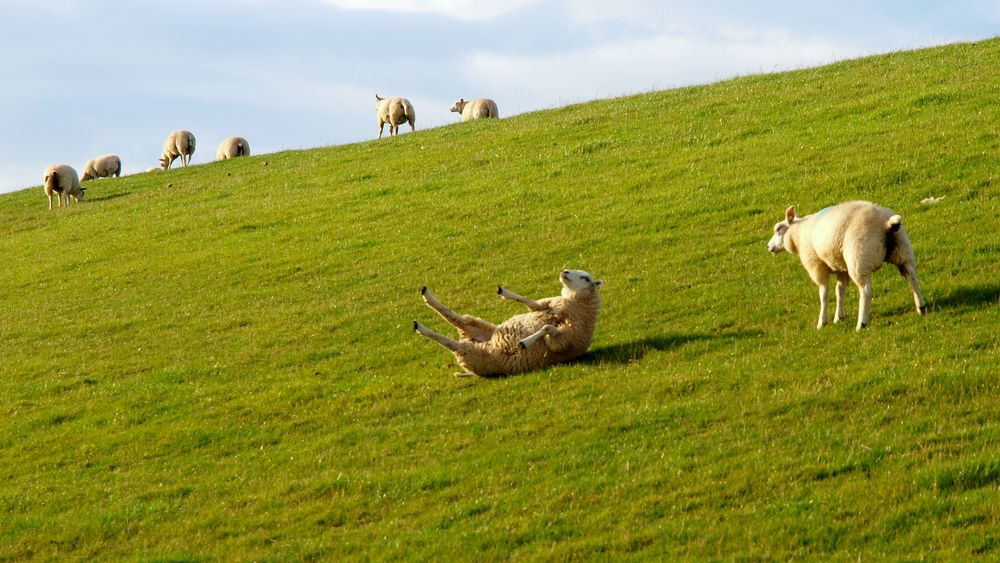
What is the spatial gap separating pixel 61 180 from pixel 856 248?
103ft

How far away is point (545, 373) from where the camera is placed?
53.8ft

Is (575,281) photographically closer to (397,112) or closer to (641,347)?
(641,347)

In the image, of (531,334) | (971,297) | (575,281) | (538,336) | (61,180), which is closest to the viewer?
(538,336)

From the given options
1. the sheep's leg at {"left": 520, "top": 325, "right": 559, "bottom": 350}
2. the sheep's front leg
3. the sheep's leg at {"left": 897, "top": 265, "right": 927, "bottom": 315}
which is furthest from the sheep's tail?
the sheep's leg at {"left": 520, "top": 325, "right": 559, "bottom": 350}

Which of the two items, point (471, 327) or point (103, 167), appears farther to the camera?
point (103, 167)

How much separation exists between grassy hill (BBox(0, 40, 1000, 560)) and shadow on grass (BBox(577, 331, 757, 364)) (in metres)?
0.08

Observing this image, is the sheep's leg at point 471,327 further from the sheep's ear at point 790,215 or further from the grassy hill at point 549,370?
the sheep's ear at point 790,215

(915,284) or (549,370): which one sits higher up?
(915,284)

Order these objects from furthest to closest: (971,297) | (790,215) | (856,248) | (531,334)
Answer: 1. (790,215)
2. (531,334)
3. (971,297)
4. (856,248)

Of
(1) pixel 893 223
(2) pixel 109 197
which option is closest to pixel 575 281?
(1) pixel 893 223

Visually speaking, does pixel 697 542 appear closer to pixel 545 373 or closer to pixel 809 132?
pixel 545 373

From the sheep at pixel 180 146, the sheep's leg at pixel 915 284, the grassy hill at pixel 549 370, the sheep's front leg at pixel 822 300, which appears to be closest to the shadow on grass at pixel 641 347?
the grassy hill at pixel 549 370

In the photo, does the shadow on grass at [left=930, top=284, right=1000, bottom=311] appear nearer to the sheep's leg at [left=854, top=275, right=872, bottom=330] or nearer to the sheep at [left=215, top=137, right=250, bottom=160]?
the sheep's leg at [left=854, top=275, right=872, bottom=330]

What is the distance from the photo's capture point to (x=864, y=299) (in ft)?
51.7
